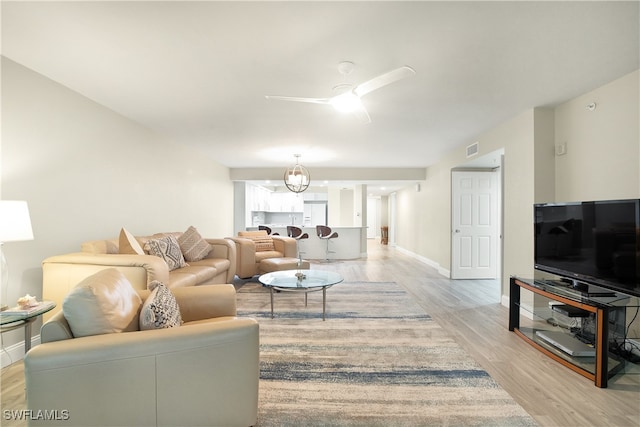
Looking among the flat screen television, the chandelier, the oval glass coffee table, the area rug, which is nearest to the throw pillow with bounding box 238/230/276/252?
the chandelier

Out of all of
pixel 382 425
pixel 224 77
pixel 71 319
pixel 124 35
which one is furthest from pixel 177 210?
pixel 382 425

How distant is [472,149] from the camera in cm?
482

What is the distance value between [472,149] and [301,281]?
3572mm

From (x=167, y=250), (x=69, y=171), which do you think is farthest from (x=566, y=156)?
(x=69, y=171)

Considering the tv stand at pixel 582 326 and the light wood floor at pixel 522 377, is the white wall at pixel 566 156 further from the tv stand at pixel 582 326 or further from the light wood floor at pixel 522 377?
the light wood floor at pixel 522 377

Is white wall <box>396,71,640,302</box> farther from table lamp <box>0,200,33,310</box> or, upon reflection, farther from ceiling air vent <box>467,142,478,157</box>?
table lamp <box>0,200,33,310</box>

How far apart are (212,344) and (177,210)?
4.21 m

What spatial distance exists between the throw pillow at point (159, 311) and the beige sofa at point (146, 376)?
0.51 feet

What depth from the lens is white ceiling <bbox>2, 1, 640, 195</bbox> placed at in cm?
180

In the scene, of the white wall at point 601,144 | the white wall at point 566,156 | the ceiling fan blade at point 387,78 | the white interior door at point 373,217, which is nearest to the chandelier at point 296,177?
the white wall at point 566,156

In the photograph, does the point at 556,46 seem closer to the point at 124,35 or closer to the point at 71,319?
the point at 124,35

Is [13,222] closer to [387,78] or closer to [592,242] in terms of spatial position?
[387,78]

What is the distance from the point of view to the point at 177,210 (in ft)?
16.7

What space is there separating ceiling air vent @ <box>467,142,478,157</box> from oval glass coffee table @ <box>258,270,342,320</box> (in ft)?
10.1
